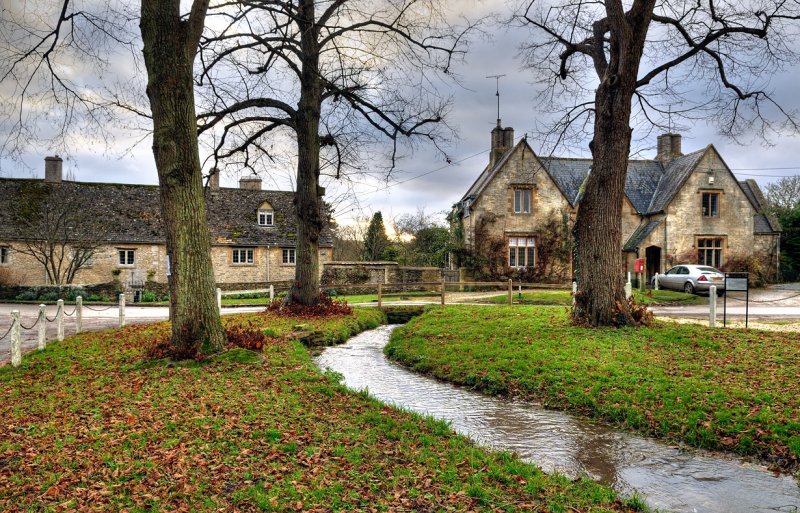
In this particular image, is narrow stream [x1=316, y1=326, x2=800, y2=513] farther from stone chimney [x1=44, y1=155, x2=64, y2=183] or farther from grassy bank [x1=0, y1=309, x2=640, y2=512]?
stone chimney [x1=44, y1=155, x2=64, y2=183]

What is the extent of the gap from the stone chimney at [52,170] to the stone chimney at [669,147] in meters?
45.3

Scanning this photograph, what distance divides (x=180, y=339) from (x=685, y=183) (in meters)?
34.5

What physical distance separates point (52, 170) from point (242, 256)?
51.3 feet

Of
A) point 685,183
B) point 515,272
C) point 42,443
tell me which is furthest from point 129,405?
point 685,183

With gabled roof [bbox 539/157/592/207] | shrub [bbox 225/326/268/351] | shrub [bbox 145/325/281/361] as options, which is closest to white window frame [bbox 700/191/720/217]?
gabled roof [bbox 539/157/592/207]

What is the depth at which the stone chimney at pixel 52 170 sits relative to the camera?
130ft

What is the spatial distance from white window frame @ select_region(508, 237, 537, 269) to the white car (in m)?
8.36

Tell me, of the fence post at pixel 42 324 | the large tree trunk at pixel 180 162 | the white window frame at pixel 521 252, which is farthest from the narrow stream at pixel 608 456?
the white window frame at pixel 521 252

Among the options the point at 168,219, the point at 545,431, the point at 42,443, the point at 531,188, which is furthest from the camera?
the point at 531,188

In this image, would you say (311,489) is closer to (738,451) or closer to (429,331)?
(738,451)

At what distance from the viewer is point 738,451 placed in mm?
7043

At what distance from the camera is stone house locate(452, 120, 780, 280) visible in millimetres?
35094

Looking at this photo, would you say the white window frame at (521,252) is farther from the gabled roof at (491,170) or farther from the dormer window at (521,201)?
the gabled roof at (491,170)

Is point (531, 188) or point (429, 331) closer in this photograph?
point (429, 331)
